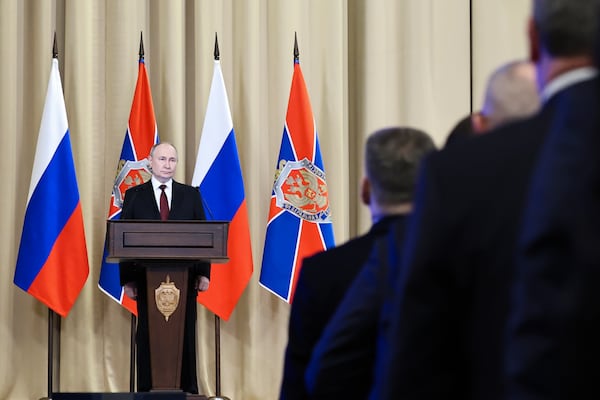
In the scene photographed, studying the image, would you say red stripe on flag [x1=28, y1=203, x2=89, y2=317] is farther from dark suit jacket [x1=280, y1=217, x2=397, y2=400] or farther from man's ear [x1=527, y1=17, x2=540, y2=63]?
man's ear [x1=527, y1=17, x2=540, y2=63]

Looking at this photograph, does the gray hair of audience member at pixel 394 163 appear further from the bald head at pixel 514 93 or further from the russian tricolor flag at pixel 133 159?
the russian tricolor flag at pixel 133 159

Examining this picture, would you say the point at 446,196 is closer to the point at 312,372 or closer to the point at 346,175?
the point at 312,372

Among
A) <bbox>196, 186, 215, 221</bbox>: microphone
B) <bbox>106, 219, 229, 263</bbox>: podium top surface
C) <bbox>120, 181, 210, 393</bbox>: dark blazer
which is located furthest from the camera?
<bbox>196, 186, 215, 221</bbox>: microphone

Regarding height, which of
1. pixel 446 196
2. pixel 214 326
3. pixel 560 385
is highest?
pixel 446 196

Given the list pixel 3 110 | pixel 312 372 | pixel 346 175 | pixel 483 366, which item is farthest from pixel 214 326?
pixel 483 366

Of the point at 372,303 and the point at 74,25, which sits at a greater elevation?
the point at 74,25

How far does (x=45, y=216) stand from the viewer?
764cm

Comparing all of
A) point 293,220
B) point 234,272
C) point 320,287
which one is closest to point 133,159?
point 234,272

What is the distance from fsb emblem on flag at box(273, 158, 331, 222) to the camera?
8.00 m

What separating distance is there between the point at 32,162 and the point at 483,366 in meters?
7.15

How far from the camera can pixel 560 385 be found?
1271mm

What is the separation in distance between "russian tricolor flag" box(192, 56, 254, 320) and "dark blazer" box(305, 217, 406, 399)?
5718mm

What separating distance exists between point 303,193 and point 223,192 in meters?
0.62

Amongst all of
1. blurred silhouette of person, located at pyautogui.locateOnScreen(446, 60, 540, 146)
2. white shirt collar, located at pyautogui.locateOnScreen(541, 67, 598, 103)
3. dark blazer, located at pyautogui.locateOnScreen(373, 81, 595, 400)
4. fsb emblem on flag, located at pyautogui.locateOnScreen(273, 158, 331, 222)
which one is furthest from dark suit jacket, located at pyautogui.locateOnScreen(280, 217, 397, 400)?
fsb emblem on flag, located at pyautogui.locateOnScreen(273, 158, 331, 222)
